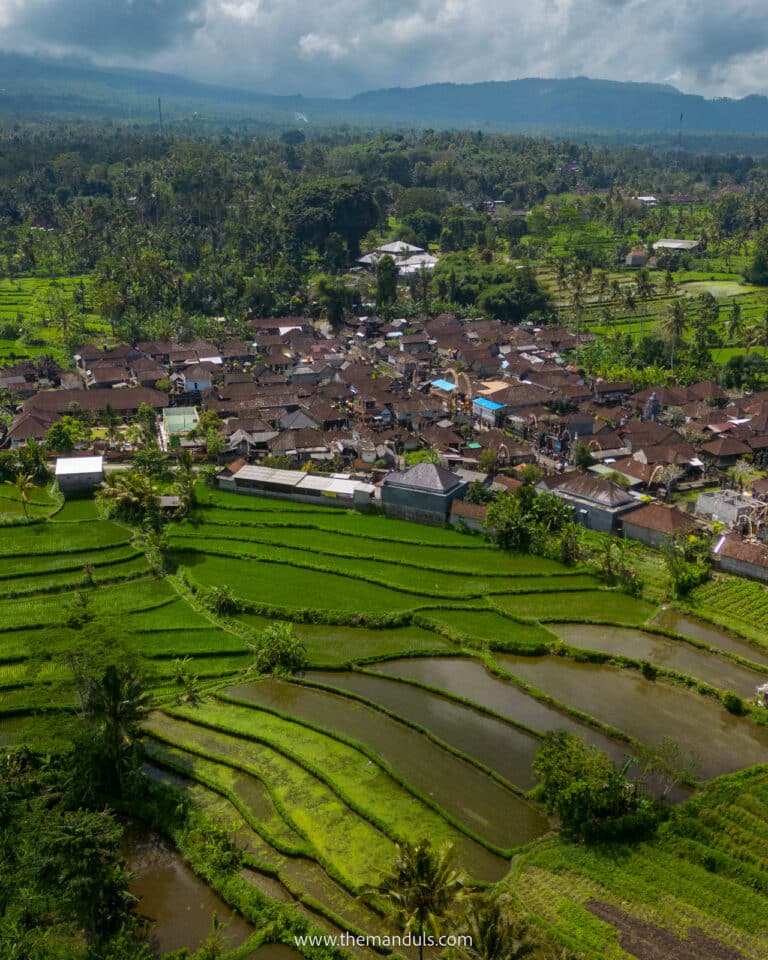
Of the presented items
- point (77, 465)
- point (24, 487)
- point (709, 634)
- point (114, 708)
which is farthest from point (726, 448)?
point (24, 487)

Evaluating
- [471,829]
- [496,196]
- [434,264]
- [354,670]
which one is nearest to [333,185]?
[434,264]

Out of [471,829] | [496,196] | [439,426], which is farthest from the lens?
[496,196]

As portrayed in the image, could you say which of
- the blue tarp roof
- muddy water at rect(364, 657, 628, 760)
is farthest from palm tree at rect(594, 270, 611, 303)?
muddy water at rect(364, 657, 628, 760)

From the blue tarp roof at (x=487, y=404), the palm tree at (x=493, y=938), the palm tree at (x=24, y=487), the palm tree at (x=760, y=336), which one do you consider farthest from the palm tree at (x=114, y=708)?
the palm tree at (x=760, y=336)

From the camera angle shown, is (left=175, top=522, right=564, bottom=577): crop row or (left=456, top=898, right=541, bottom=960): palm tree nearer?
(left=456, top=898, right=541, bottom=960): palm tree

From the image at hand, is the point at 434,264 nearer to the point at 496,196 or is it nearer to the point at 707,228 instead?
the point at 707,228

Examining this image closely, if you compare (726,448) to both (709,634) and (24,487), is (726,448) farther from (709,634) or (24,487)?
(24,487)

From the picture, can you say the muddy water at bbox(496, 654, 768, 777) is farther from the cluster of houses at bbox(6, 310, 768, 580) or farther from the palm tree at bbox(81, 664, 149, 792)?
the palm tree at bbox(81, 664, 149, 792)
